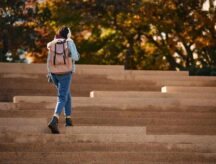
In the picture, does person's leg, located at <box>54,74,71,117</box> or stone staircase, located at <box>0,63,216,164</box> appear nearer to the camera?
stone staircase, located at <box>0,63,216,164</box>

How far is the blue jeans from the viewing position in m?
10.1

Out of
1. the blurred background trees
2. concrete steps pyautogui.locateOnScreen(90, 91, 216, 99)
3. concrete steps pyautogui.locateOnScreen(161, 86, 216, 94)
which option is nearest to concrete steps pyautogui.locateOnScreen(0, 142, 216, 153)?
concrete steps pyautogui.locateOnScreen(90, 91, 216, 99)

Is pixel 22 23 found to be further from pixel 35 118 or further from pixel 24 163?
pixel 24 163

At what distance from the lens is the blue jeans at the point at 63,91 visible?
1007 centimetres

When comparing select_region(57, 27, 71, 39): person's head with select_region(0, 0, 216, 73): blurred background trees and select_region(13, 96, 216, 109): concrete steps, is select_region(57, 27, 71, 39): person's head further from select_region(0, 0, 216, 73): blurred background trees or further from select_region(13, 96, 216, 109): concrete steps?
select_region(0, 0, 216, 73): blurred background trees

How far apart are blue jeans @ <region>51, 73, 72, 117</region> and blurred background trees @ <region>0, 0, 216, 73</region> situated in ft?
28.4

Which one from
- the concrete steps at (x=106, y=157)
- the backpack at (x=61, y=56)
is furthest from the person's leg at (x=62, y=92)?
the concrete steps at (x=106, y=157)

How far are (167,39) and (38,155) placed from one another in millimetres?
13103

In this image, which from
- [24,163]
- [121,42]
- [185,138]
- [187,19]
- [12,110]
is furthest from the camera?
[121,42]

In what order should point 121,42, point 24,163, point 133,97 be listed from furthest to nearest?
point 121,42
point 133,97
point 24,163

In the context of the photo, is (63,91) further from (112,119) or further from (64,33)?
(112,119)

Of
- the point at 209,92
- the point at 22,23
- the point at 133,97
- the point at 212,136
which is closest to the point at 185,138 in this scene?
the point at 212,136

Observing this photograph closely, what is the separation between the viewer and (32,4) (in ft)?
67.1

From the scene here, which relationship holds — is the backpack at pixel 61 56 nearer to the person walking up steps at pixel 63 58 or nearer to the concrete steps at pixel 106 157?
the person walking up steps at pixel 63 58
